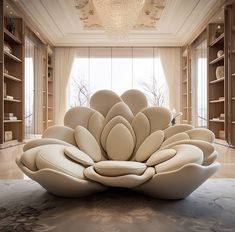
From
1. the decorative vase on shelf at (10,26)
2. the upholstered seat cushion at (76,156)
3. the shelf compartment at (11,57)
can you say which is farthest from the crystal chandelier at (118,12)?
the upholstered seat cushion at (76,156)

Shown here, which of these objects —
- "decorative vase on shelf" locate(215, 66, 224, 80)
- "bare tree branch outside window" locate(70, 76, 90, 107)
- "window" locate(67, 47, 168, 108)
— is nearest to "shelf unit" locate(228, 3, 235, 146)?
"decorative vase on shelf" locate(215, 66, 224, 80)

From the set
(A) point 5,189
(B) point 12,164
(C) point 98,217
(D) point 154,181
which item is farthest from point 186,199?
(B) point 12,164

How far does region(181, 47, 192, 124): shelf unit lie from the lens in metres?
8.62

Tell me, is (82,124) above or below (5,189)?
above

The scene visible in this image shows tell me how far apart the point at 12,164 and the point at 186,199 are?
7.82 ft

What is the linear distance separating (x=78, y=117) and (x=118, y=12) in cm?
372

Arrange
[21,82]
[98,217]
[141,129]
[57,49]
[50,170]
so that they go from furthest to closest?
[57,49] → [21,82] → [141,129] → [50,170] → [98,217]

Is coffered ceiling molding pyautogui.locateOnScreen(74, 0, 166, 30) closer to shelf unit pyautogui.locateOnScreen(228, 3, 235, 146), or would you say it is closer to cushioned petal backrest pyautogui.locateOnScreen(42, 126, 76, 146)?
shelf unit pyautogui.locateOnScreen(228, 3, 235, 146)

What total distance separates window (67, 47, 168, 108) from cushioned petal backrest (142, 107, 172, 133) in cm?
680

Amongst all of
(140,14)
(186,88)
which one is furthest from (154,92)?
(140,14)

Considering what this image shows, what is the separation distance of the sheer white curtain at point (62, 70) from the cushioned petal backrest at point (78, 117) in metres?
6.72

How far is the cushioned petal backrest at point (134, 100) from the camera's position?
2777mm

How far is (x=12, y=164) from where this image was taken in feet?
12.1

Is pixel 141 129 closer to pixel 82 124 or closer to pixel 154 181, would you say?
pixel 82 124
